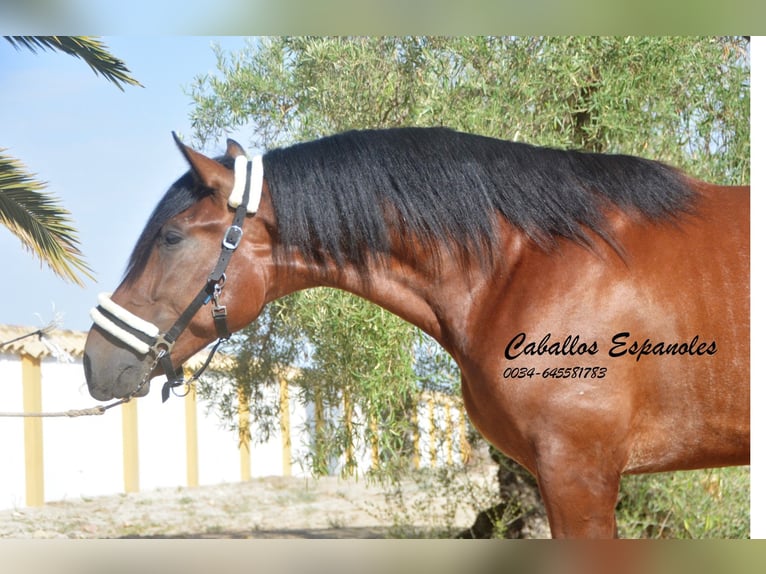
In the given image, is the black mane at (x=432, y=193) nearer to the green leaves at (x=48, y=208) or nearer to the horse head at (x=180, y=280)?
the horse head at (x=180, y=280)

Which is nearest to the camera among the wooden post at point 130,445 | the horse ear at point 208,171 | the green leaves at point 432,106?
the horse ear at point 208,171

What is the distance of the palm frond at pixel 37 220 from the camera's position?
5.36 meters

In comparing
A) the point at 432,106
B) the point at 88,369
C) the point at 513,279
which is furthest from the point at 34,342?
the point at 513,279

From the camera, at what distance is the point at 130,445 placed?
26.1ft

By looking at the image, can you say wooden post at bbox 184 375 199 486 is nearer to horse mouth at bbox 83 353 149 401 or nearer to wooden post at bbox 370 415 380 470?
wooden post at bbox 370 415 380 470

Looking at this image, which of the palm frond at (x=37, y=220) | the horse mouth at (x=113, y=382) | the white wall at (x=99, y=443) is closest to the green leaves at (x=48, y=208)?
the palm frond at (x=37, y=220)

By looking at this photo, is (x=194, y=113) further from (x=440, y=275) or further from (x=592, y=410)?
(x=592, y=410)

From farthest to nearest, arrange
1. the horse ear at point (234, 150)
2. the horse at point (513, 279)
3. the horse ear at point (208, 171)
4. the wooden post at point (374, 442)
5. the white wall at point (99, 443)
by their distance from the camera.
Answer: the white wall at point (99, 443)
the wooden post at point (374, 442)
the horse ear at point (234, 150)
the horse ear at point (208, 171)
the horse at point (513, 279)

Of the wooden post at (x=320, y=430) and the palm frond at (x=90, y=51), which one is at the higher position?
the palm frond at (x=90, y=51)

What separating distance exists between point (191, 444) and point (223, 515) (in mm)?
1014

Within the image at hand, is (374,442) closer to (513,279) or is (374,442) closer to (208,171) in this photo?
(513,279)

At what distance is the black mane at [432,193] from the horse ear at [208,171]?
8 centimetres

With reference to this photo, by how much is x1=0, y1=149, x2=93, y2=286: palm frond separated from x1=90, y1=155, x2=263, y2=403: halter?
10.4ft
